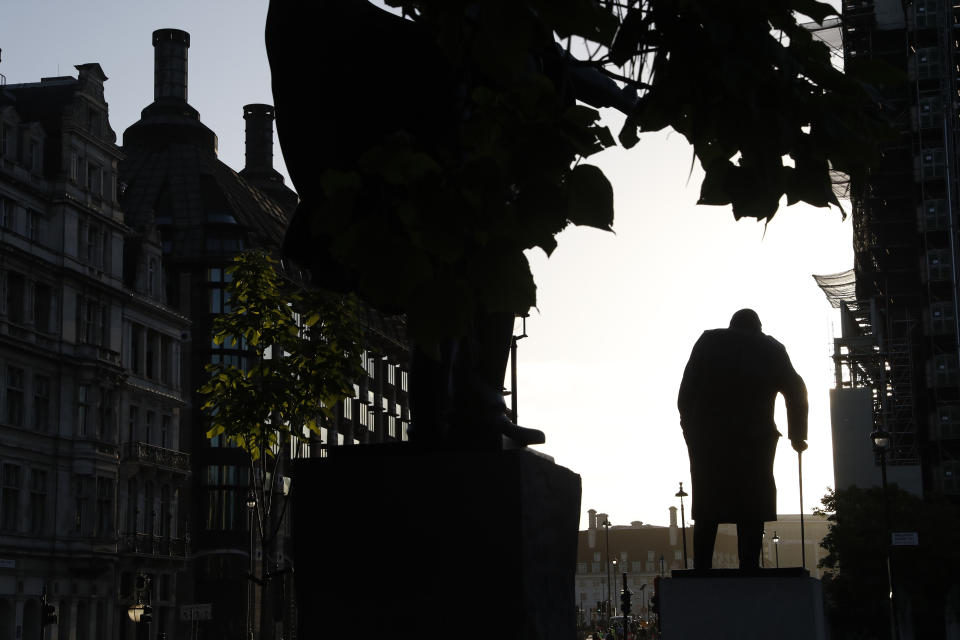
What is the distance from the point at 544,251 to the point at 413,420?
1712 mm

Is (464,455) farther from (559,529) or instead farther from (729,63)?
(729,63)

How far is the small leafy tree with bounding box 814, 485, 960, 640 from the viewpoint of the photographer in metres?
53.0

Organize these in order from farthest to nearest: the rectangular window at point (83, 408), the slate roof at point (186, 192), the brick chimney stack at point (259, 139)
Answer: the brick chimney stack at point (259, 139) → the slate roof at point (186, 192) → the rectangular window at point (83, 408)

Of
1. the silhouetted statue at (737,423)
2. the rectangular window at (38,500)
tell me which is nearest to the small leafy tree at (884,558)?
the rectangular window at (38,500)

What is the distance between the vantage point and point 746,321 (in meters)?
13.6

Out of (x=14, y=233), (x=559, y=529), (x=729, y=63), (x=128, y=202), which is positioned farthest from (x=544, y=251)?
(x=128, y=202)

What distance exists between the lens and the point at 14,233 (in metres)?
49.5

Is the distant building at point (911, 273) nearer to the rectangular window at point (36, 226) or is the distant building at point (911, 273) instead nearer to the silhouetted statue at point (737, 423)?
the rectangular window at point (36, 226)

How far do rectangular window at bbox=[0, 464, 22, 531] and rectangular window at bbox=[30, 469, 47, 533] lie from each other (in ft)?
2.67

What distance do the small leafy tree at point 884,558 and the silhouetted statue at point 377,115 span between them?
4942 cm

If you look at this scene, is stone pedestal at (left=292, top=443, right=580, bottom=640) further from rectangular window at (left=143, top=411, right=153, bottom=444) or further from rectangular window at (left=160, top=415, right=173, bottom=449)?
rectangular window at (left=160, top=415, right=173, bottom=449)

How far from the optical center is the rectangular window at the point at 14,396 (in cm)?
4959

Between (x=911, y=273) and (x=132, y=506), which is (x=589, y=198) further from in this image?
(x=911, y=273)

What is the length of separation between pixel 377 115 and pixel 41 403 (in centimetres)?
4960
